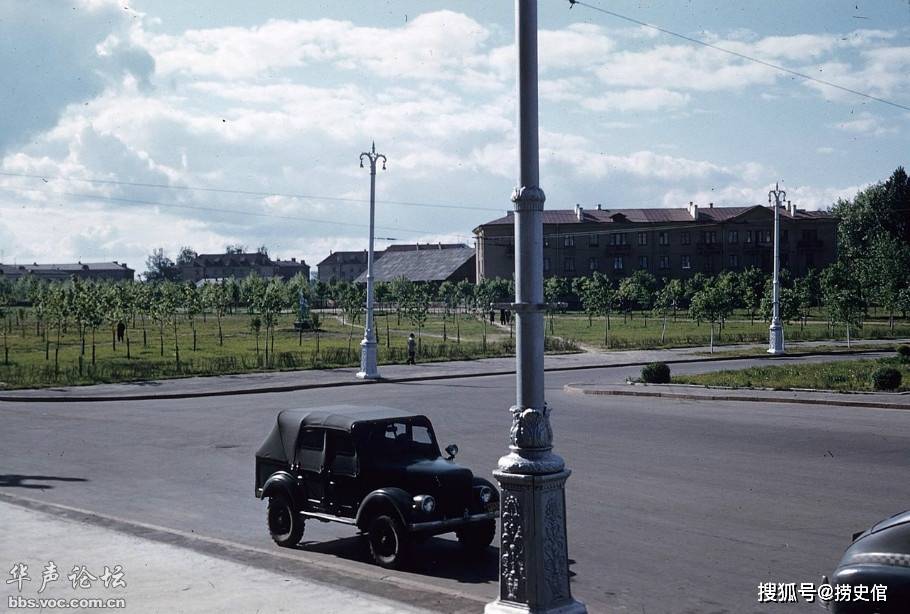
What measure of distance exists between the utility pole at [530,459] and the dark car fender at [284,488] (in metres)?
5.09

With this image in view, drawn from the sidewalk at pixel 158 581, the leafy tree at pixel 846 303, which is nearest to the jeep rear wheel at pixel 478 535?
the sidewalk at pixel 158 581

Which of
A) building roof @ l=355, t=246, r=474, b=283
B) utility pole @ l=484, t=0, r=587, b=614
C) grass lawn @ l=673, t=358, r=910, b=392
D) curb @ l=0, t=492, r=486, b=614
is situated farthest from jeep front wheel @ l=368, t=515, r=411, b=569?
building roof @ l=355, t=246, r=474, b=283

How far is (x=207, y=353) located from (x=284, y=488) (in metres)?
45.6

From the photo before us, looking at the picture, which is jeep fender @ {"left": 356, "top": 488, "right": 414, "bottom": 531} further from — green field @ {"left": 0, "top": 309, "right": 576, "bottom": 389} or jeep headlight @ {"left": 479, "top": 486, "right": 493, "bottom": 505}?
green field @ {"left": 0, "top": 309, "right": 576, "bottom": 389}

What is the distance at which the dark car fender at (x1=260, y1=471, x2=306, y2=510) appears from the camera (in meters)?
12.0

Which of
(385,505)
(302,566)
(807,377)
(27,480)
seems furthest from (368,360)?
(302,566)

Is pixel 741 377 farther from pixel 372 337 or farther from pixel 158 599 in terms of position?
pixel 158 599

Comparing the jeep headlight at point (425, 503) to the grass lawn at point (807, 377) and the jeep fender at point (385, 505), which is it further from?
the grass lawn at point (807, 377)

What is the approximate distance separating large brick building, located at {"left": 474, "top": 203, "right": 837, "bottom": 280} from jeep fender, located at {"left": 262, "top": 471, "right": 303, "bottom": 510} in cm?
10140

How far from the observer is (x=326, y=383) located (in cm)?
3659

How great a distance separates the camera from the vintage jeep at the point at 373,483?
10805mm

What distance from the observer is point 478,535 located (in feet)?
37.8

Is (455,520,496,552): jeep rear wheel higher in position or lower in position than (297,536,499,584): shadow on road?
higher

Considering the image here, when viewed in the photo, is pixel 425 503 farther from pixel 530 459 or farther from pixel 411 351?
pixel 411 351
